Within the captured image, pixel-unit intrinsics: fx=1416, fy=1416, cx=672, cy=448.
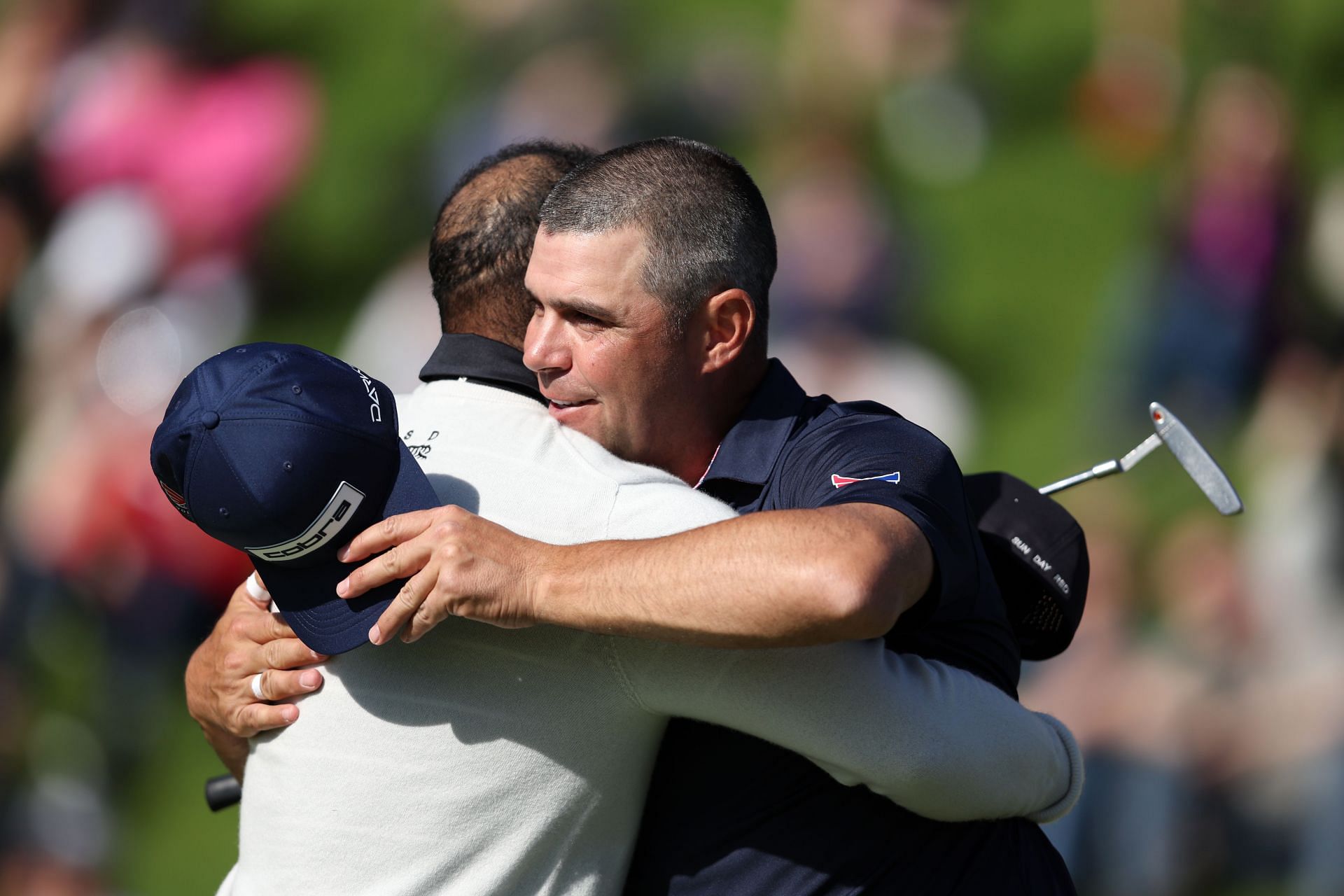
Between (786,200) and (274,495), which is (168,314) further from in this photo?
(274,495)

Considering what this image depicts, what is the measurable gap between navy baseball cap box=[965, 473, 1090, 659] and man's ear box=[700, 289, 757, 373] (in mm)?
413

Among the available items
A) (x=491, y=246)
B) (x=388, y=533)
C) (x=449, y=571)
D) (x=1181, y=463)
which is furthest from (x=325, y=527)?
(x=1181, y=463)

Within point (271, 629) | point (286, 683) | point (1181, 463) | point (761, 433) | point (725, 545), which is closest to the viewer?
point (725, 545)

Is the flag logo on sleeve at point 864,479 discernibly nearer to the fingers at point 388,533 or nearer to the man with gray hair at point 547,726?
the man with gray hair at point 547,726

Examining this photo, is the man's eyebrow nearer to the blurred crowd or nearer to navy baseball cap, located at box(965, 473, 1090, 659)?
navy baseball cap, located at box(965, 473, 1090, 659)

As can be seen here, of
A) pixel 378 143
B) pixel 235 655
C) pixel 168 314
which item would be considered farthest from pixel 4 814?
pixel 235 655

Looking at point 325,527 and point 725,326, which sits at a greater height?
point 725,326

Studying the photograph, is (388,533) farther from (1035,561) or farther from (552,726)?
(1035,561)

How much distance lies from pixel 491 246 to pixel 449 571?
69 centimetres

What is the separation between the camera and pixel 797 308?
19.6 ft

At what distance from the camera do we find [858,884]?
1729 millimetres

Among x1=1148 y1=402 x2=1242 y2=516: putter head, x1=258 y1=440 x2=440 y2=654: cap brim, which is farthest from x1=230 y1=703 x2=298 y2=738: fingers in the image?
x1=1148 y1=402 x2=1242 y2=516: putter head

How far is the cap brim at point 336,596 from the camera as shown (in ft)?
5.23

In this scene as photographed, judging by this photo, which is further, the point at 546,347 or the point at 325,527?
the point at 546,347
